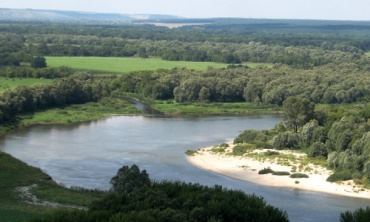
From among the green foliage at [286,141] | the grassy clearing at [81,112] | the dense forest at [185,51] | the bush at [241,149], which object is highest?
the green foliage at [286,141]

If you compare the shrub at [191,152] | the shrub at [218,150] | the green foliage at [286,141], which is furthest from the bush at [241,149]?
the shrub at [191,152]

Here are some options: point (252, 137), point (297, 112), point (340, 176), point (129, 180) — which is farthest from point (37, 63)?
point (129, 180)

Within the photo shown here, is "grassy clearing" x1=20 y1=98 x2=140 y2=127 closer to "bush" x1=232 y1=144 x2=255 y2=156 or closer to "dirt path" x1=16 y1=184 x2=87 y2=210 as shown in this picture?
"bush" x1=232 y1=144 x2=255 y2=156

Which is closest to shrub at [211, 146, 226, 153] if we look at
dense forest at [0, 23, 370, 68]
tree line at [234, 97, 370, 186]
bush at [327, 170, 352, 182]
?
tree line at [234, 97, 370, 186]

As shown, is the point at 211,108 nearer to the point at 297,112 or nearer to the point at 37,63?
the point at 297,112

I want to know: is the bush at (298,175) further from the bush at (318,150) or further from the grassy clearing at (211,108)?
the grassy clearing at (211,108)

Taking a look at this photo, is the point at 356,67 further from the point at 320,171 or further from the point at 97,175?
the point at 97,175
